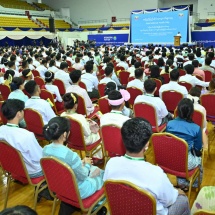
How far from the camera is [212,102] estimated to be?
4023 millimetres

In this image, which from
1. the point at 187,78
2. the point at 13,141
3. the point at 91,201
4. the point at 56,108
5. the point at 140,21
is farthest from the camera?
the point at 140,21

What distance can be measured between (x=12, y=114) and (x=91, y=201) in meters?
1.19

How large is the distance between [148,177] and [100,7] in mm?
28285

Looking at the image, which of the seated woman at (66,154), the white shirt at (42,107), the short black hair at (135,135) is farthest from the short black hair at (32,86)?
the short black hair at (135,135)

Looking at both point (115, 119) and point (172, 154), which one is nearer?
point (172, 154)

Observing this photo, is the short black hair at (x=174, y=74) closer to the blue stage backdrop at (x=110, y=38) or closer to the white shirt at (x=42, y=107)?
the white shirt at (x=42, y=107)

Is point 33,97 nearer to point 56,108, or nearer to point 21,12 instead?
point 56,108

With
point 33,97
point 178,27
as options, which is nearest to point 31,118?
point 33,97

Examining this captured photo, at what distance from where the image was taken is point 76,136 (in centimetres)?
331

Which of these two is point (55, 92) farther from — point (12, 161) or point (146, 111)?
point (12, 161)

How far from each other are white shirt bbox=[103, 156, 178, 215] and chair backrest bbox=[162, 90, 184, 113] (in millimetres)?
2732

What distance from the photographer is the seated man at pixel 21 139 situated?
2.60 metres

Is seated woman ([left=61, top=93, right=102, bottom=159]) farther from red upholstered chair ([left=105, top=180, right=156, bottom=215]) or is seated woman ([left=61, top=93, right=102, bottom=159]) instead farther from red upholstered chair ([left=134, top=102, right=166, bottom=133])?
red upholstered chair ([left=105, top=180, right=156, bottom=215])

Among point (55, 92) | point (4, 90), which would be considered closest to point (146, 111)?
point (55, 92)
